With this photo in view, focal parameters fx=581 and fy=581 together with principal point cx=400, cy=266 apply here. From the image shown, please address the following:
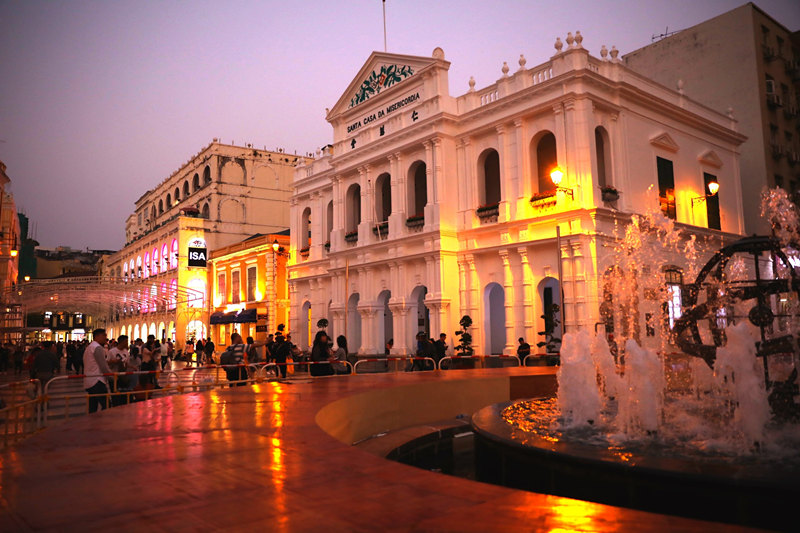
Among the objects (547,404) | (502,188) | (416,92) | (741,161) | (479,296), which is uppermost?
(416,92)

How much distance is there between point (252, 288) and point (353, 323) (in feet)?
48.8

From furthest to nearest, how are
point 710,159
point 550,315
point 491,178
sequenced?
point 710,159 < point 491,178 < point 550,315

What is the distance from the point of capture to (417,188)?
29.1 m

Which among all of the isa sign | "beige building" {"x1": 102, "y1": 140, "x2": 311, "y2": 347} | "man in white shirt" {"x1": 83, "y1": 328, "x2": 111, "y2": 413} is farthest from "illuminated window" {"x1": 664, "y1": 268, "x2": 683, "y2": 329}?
the isa sign

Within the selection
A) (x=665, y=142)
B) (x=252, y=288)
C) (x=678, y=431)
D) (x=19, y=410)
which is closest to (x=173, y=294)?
(x=252, y=288)

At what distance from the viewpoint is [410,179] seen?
28.0 meters

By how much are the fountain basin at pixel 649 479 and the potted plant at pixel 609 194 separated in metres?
16.7

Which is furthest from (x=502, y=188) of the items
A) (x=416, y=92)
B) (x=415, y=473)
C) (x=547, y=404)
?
(x=415, y=473)

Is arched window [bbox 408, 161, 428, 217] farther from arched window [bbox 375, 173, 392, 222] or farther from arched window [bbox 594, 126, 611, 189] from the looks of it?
arched window [bbox 594, 126, 611, 189]

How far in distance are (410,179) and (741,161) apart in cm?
1843

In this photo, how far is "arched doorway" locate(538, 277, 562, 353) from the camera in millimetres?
20922

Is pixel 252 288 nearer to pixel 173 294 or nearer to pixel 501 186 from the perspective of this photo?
pixel 173 294

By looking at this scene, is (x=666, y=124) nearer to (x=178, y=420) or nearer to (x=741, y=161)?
(x=741, y=161)

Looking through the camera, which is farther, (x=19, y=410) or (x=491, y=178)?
(x=491, y=178)
